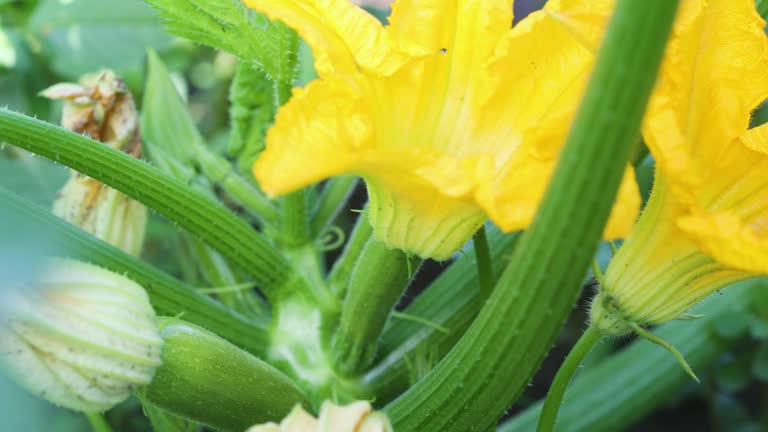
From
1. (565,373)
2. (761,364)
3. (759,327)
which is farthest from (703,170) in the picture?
(761,364)

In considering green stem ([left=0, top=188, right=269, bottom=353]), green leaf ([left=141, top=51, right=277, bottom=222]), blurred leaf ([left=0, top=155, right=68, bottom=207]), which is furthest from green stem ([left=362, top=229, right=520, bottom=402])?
blurred leaf ([left=0, top=155, right=68, bottom=207])

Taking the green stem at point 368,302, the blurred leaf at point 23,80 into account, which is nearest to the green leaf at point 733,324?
the green stem at point 368,302

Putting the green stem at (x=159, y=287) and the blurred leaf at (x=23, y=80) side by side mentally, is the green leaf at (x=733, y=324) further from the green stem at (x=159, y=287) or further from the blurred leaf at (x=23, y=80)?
the blurred leaf at (x=23, y=80)

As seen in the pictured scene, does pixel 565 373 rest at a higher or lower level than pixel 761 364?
higher

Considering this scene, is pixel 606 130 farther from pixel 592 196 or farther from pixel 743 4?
pixel 743 4

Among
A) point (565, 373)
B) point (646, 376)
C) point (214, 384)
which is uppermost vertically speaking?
point (565, 373)

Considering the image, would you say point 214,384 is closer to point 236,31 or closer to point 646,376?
point 236,31
